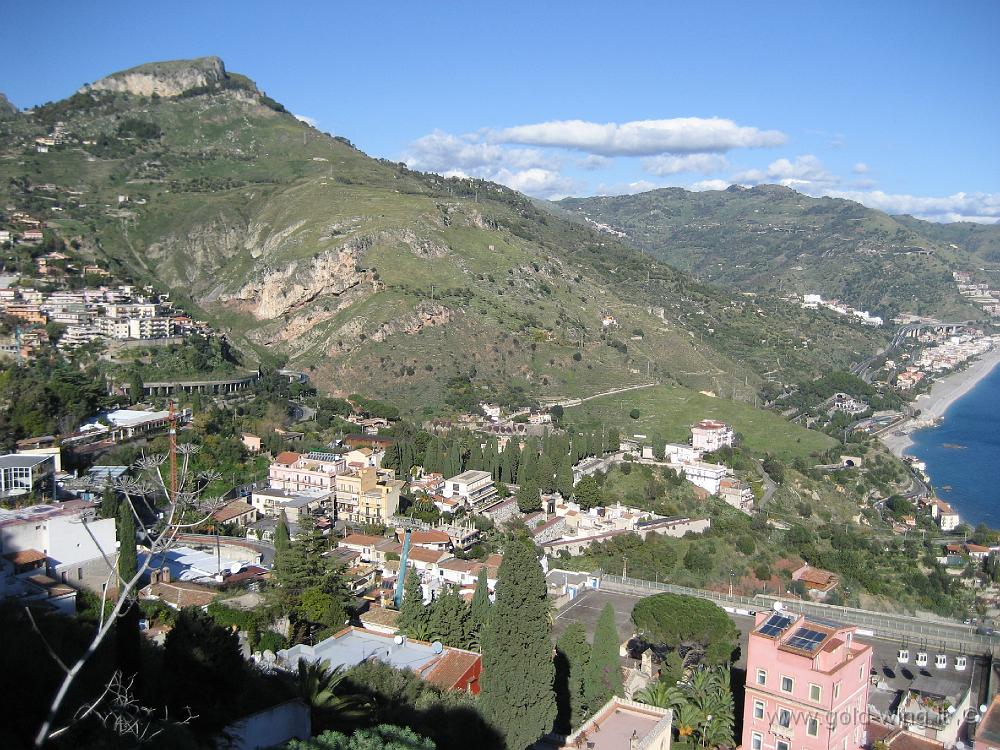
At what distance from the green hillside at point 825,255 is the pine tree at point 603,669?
12411cm

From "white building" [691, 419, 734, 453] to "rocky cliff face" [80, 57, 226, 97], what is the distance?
7963 cm

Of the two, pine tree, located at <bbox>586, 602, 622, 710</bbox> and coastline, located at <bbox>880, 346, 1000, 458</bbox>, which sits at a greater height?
pine tree, located at <bbox>586, 602, 622, 710</bbox>

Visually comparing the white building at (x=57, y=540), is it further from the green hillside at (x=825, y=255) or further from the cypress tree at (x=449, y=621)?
the green hillside at (x=825, y=255)

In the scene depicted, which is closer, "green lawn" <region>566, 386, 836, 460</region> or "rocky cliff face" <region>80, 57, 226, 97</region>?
"green lawn" <region>566, 386, 836, 460</region>

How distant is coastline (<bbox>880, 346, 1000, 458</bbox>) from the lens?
6850 cm

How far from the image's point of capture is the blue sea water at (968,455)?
52.8m

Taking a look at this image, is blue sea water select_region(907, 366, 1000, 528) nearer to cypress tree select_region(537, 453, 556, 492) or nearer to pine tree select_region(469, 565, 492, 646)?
cypress tree select_region(537, 453, 556, 492)

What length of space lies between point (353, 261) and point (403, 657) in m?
48.3

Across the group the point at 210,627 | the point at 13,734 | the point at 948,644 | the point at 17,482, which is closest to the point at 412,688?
the point at 210,627

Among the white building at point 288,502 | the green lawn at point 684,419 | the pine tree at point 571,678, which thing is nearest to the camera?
the pine tree at point 571,678

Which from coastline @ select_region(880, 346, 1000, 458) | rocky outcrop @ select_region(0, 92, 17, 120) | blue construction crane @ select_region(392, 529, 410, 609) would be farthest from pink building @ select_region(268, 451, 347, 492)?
rocky outcrop @ select_region(0, 92, 17, 120)

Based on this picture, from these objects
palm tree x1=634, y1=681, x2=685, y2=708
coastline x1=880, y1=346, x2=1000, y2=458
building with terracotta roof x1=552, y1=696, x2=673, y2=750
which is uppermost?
building with terracotta roof x1=552, y1=696, x2=673, y2=750

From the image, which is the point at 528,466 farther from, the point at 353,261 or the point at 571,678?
the point at 353,261

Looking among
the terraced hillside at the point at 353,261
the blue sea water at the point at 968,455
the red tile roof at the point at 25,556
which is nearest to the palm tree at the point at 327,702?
the red tile roof at the point at 25,556
